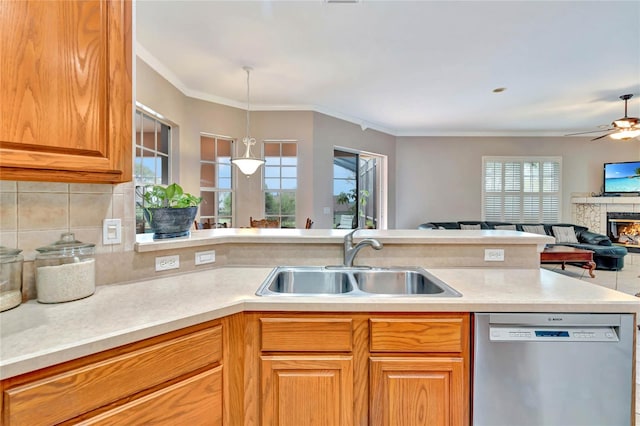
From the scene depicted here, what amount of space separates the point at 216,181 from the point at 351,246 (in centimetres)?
356

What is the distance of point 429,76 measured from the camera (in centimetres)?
367

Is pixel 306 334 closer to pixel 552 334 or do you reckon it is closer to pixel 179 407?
pixel 179 407

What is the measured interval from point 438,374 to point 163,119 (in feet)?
13.3

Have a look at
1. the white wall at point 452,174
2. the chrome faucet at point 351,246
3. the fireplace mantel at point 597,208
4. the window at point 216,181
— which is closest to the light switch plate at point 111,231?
the chrome faucet at point 351,246

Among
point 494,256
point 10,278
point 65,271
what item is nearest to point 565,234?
point 494,256

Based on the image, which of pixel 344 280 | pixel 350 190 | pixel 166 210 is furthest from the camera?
pixel 350 190

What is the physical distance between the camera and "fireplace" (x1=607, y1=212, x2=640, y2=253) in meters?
5.98

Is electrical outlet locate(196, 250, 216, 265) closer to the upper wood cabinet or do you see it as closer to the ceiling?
the upper wood cabinet

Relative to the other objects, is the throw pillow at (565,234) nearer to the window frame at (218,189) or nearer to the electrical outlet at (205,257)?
the window frame at (218,189)

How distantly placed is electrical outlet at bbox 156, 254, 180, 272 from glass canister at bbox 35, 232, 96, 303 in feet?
0.95

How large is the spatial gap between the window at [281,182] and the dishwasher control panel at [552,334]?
3947 millimetres

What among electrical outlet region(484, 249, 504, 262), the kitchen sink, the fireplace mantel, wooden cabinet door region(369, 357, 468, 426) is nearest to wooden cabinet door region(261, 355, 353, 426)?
wooden cabinet door region(369, 357, 468, 426)

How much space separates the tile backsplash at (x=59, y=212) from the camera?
1084 mm

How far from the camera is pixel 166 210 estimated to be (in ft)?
4.84
